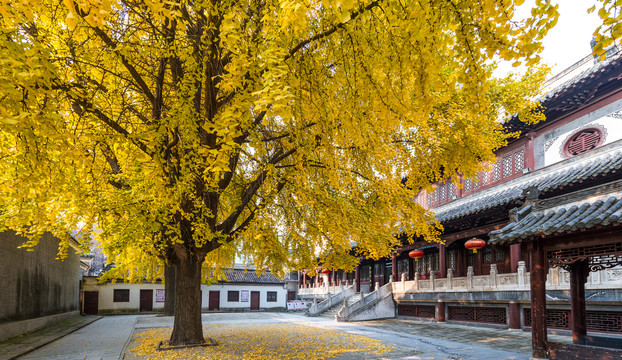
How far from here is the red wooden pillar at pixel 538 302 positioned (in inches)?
259

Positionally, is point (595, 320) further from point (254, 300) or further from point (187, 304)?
point (254, 300)

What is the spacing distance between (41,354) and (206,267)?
22.2ft

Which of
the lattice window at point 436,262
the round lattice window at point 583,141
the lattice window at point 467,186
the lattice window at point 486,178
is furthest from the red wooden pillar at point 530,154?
the lattice window at point 436,262

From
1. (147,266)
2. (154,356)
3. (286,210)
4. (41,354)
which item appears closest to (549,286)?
(286,210)

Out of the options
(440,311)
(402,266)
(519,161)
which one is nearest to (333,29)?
(519,161)

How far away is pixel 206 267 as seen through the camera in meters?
16.2

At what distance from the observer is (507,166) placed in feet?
50.5

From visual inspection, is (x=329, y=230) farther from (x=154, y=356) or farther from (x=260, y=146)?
(x=154, y=356)

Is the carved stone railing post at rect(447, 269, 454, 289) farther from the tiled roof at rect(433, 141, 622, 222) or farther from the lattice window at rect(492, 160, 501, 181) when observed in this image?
the lattice window at rect(492, 160, 501, 181)

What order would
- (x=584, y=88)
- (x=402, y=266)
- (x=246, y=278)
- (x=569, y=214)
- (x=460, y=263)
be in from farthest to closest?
(x=246, y=278) → (x=402, y=266) → (x=460, y=263) → (x=584, y=88) → (x=569, y=214)

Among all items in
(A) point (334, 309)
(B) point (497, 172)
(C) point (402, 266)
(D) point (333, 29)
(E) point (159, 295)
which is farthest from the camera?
(E) point (159, 295)

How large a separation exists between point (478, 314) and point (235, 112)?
44.8 feet

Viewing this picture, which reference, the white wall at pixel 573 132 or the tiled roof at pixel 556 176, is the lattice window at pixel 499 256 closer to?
the tiled roof at pixel 556 176

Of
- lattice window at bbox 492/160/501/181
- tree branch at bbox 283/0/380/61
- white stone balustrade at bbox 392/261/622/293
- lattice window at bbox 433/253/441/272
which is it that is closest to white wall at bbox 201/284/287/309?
white stone balustrade at bbox 392/261/622/293
